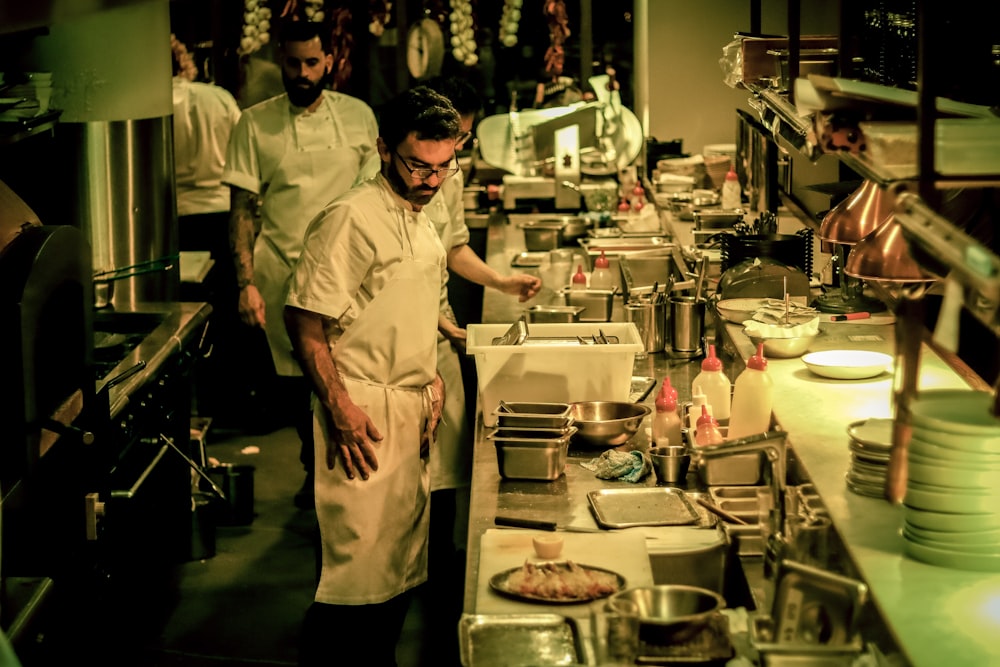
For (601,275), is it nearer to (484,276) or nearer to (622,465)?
(484,276)

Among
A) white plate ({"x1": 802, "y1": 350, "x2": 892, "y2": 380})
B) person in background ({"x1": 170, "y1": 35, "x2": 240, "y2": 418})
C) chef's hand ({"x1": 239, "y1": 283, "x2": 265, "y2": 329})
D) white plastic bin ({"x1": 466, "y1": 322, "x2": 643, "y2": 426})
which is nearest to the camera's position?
white plate ({"x1": 802, "y1": 350, "x2": 892, "y2": 380})

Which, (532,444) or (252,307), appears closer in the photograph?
(532,444)

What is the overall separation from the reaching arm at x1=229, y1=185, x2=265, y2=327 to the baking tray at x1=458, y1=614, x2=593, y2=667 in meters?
3.23

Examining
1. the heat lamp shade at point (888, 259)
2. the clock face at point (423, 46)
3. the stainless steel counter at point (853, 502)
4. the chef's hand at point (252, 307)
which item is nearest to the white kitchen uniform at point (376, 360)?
the stainless steel counter at point (853, 502)

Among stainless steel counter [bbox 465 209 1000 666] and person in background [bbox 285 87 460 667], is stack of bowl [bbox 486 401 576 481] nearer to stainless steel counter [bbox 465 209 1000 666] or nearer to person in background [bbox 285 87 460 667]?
stainless steel counter [bbox 465 209 1000 666]

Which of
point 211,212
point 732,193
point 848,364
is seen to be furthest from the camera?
point 211,212

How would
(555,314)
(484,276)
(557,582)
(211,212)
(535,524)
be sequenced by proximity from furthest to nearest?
(211,212)
(555,314)
(484,276)
(535,524)
(557,582)

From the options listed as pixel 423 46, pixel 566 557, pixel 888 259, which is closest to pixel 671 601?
pixel 566 557

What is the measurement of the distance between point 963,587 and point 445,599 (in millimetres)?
2763

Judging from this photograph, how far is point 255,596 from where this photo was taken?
200 inches

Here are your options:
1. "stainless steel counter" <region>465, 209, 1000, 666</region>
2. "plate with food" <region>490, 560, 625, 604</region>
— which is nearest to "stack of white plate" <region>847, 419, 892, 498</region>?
"stainless steel counter" <region>465, 209, 1000, 666</region>

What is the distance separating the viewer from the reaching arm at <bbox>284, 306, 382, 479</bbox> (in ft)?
11.8

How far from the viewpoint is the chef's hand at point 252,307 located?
18.2ft

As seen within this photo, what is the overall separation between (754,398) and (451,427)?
1258 millimetres
